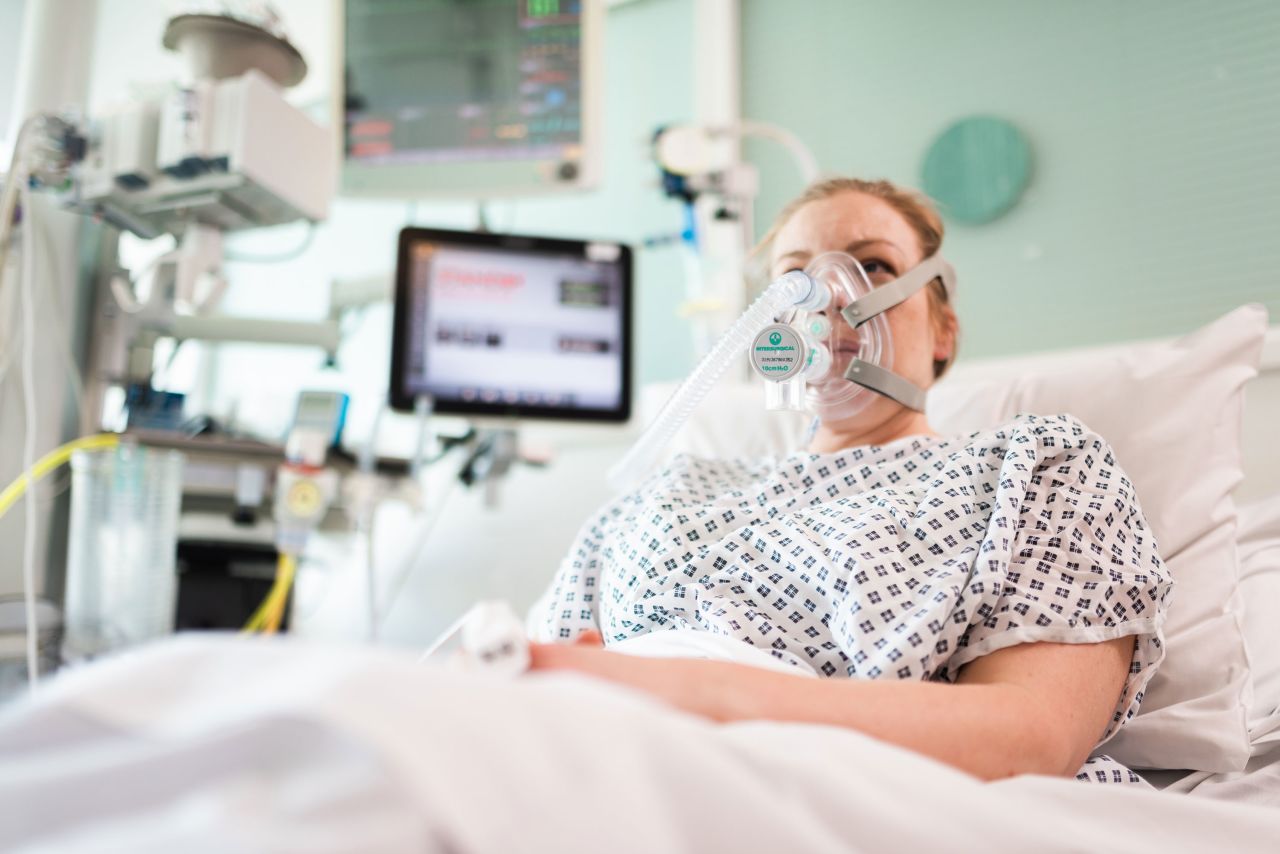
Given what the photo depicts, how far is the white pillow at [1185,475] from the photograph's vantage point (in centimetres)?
107

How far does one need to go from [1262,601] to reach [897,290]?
0.60 meters

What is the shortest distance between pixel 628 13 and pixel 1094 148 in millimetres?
1470

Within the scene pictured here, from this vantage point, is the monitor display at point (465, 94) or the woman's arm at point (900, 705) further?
the monitor display at point (465, 94)

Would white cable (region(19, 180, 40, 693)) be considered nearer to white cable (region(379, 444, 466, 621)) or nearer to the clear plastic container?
the clear plastic container

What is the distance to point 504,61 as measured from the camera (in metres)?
2.51

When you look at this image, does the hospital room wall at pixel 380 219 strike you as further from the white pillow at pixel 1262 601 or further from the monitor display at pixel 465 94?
the white pillow at pixel 1262 601

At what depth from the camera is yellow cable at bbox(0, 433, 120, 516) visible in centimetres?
169

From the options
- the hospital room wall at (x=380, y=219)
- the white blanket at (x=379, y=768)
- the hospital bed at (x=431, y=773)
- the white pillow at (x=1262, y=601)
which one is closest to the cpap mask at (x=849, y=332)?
the white pillow at (x=1262, y=601)

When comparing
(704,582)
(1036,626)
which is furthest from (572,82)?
(1036,626)

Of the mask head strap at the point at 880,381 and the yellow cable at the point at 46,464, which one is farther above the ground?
the mask head strap at the point at 880,381

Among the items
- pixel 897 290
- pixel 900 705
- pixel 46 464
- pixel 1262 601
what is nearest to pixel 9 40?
pixel 46 464

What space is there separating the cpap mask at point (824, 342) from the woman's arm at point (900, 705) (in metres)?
0.46

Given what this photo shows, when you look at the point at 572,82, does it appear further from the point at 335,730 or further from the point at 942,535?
the point at 335,730

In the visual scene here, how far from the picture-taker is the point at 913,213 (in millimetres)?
1419
